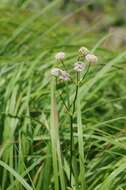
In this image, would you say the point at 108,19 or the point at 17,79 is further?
the point at 108,19

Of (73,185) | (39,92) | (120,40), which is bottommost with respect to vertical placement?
(73,185)

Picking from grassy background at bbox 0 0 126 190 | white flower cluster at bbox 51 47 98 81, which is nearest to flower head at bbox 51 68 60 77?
white flower cluster at bbox 51 47 98 81

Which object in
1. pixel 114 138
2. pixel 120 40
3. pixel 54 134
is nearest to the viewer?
pixel 54 134

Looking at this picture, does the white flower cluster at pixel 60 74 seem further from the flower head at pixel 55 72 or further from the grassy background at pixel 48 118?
the grassy background at pixel 48 118

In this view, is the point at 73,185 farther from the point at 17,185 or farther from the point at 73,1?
the point at 73,1

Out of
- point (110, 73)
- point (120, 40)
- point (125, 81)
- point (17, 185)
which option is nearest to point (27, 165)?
point (17, 185)

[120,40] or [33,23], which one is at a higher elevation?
[120,40]

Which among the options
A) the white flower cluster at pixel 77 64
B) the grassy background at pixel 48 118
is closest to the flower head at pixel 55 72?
the white flower cluster at pixel 77 64

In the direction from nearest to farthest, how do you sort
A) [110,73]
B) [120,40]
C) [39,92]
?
1. [39,92]
2. [110,73]
3. [120,40]

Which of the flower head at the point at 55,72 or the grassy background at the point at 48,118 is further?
the grassy background at the point at 48,118
